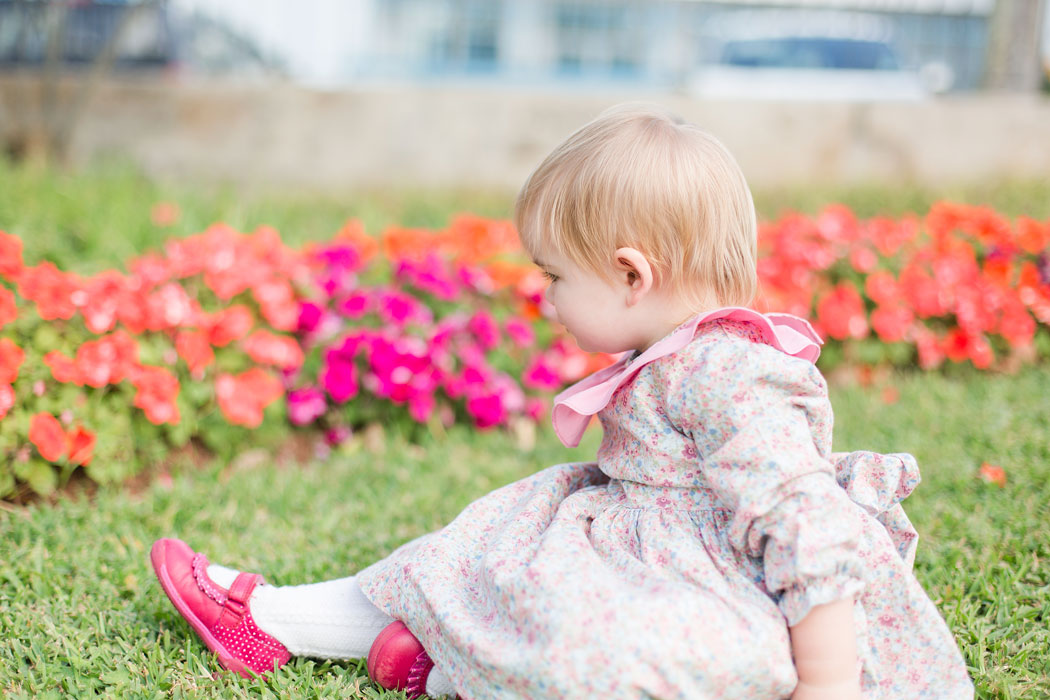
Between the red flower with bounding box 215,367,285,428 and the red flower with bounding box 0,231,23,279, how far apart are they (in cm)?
61

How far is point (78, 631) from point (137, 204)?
266 centimetres

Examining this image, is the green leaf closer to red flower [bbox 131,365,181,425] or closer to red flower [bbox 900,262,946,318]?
red flower [bbox 131,365,181,425]

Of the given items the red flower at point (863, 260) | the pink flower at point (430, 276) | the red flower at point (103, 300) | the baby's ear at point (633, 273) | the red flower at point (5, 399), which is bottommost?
the red flower at point (5, 399)

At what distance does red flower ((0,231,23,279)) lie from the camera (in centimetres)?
253

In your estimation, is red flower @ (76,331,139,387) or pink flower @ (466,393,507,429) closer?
red flower @ (76,331,139,387)

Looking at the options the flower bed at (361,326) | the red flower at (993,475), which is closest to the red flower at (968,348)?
the flower bed at (361,326)

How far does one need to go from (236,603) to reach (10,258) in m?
1.43

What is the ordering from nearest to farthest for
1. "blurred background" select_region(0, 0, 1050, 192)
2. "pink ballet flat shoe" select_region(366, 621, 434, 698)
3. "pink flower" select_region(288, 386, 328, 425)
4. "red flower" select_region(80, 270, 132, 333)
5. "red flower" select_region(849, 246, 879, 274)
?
"pink ballet flat shoe" select_region(366, 621, 434, 698) → "red flower" select_region(80, 270, 132, 333) → "pink flower" select_region(288, 386, 328, 425) → "red flower" select_region(849, 246, 879, 274) → "blurred background" select_region(0, 0, 1050, 192)

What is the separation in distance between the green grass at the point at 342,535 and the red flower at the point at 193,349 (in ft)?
1.01

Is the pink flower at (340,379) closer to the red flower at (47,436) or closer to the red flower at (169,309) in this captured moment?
the red flower at (169,309)

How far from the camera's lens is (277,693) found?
1.60 meters

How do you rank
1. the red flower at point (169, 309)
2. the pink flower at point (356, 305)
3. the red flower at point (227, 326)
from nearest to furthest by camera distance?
the red flower at point (169, 309) → the red flower at point (227, 326) → the pink flower at point (356, 305)

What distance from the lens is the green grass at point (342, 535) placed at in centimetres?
165

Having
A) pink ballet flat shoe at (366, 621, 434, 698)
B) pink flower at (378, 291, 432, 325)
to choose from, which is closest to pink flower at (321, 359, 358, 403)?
pink flower at (378, 291, 432, 325)
